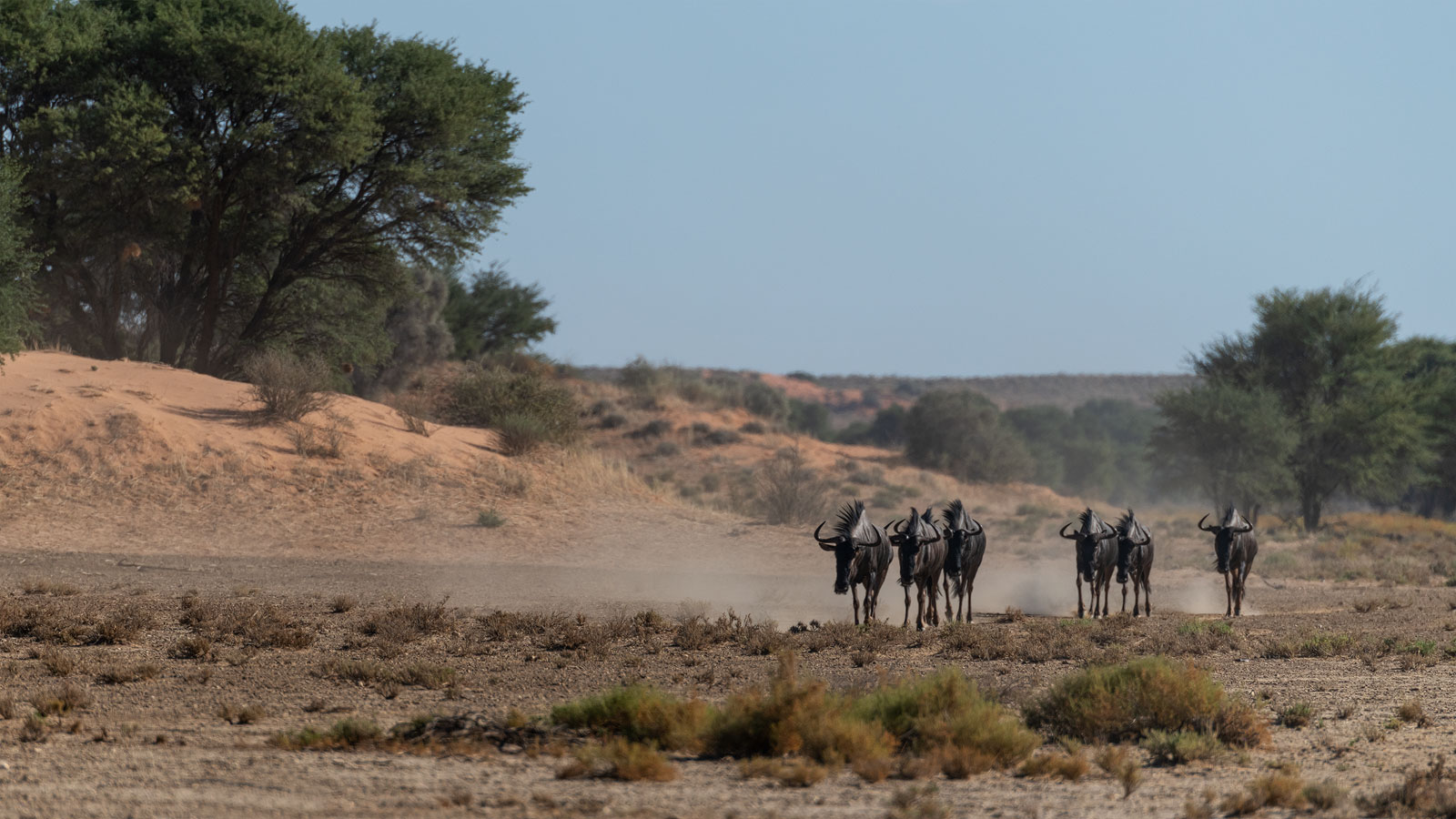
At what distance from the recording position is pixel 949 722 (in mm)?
8422

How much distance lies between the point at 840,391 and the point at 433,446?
8779cm

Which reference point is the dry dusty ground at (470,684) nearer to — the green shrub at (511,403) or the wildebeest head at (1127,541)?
the wildebeest head at (1127,541)

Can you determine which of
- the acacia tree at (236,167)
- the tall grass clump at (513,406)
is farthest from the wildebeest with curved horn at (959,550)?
the acacia tree at (236,167)

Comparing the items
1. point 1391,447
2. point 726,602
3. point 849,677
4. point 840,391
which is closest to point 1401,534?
point 1391,447

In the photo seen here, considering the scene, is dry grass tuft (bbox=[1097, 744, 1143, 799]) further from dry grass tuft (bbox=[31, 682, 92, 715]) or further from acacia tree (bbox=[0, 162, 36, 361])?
acacia tree (bbox=[0, 162, 36, 361])

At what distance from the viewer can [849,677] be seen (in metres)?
11.7

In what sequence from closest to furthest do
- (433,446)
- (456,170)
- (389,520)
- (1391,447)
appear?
(389,520) → (433,446) → (456,170) → (1391,447)

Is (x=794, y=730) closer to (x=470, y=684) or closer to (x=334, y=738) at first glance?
(x=334, y=738)

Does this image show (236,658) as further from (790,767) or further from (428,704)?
(790,767)

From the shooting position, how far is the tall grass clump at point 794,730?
8062 millimetres

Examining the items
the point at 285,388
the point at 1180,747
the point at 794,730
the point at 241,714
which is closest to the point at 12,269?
the point at 285,388

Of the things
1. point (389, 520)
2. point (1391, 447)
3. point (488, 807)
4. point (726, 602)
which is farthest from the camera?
point (1391, 447)

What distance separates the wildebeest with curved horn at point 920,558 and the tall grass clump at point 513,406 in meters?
15.3

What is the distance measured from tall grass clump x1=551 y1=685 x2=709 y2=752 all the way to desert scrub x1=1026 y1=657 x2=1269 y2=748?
8.64 feet
